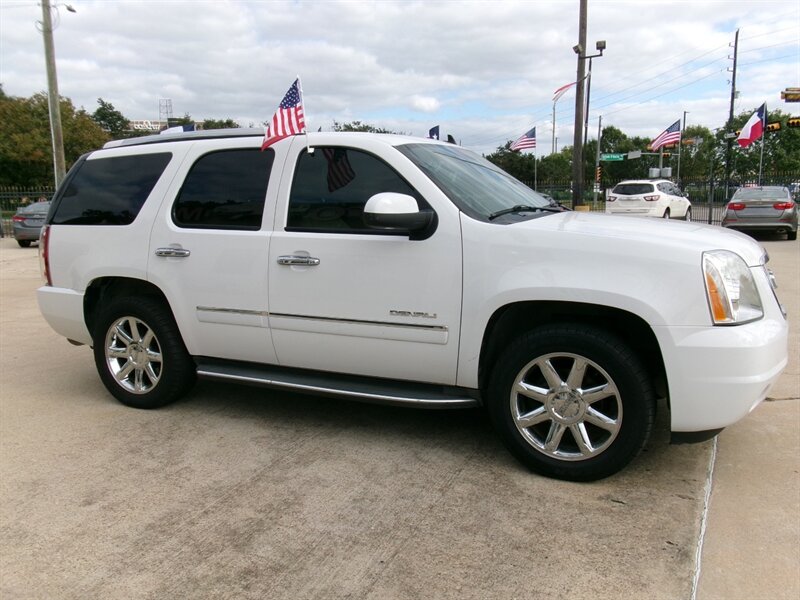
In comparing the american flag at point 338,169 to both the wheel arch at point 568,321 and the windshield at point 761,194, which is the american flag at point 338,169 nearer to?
the wheel arch at point 568,321

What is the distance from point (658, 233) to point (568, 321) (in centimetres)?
64

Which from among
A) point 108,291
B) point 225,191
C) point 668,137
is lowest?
point 108,291

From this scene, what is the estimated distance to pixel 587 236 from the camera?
3.21m

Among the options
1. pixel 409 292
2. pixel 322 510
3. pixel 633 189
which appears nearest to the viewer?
pixel 322 510

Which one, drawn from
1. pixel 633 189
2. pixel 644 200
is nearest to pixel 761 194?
pixel 644 200

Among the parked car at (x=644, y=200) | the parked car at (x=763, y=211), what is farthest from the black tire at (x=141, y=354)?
the parked car at (x=644, y=200)

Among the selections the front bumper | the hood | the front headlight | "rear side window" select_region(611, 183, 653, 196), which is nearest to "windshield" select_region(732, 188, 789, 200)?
"rear side window" select_region(611, 183, 653, 196)

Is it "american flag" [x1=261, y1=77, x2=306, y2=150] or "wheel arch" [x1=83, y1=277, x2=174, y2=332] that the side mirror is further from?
"wheel arch" [x1=83, y1=277, x2=174, y2=332]

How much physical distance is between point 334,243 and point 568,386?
153 centimetres

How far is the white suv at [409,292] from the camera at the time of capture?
306 cm

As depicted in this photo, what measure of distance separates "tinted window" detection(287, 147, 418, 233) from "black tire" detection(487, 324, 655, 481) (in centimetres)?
114

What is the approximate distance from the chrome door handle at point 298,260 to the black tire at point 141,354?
111 cm

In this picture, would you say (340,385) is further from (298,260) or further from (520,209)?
(520,209)

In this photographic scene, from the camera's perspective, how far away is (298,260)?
3805mm
